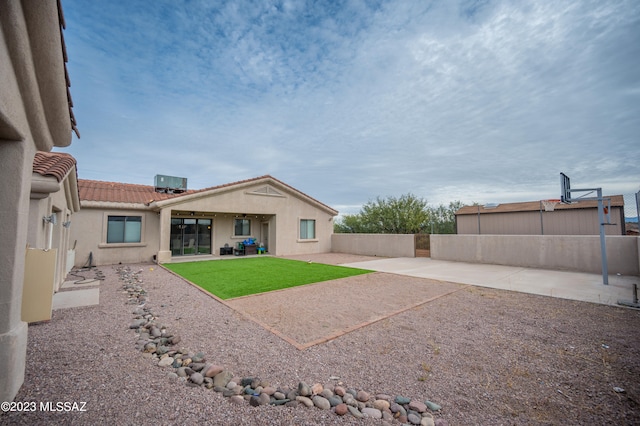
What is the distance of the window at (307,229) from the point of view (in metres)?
19.0

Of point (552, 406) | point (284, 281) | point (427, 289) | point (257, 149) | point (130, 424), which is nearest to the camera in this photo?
point (130, 424)

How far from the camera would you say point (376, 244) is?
17891 millimetres

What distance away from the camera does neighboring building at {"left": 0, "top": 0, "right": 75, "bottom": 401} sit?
2.13 meters

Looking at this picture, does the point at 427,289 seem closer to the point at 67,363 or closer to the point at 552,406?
the point at 552,406

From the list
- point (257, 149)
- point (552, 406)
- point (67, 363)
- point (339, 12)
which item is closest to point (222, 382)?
point (67, 363)

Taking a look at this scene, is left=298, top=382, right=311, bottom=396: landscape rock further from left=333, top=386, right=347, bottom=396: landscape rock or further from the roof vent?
the roof vent

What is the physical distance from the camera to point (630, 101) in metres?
8.87

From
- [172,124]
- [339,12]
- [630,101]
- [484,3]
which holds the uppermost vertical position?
[339,12]

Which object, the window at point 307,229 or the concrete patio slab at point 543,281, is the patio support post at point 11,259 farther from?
the window at point 307,229

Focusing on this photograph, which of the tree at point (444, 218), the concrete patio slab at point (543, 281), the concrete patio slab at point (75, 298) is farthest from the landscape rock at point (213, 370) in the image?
the tree at point (444, 218)

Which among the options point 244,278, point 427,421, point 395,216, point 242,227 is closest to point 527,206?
point 395,216

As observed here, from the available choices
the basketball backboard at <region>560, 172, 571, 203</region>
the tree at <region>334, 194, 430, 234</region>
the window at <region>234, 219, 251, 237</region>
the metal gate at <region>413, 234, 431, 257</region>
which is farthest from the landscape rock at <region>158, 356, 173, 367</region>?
the tree at <region>334, 194, 430, 234</region>

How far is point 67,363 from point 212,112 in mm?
13425

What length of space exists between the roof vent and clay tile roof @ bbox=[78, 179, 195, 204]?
1.50ft
